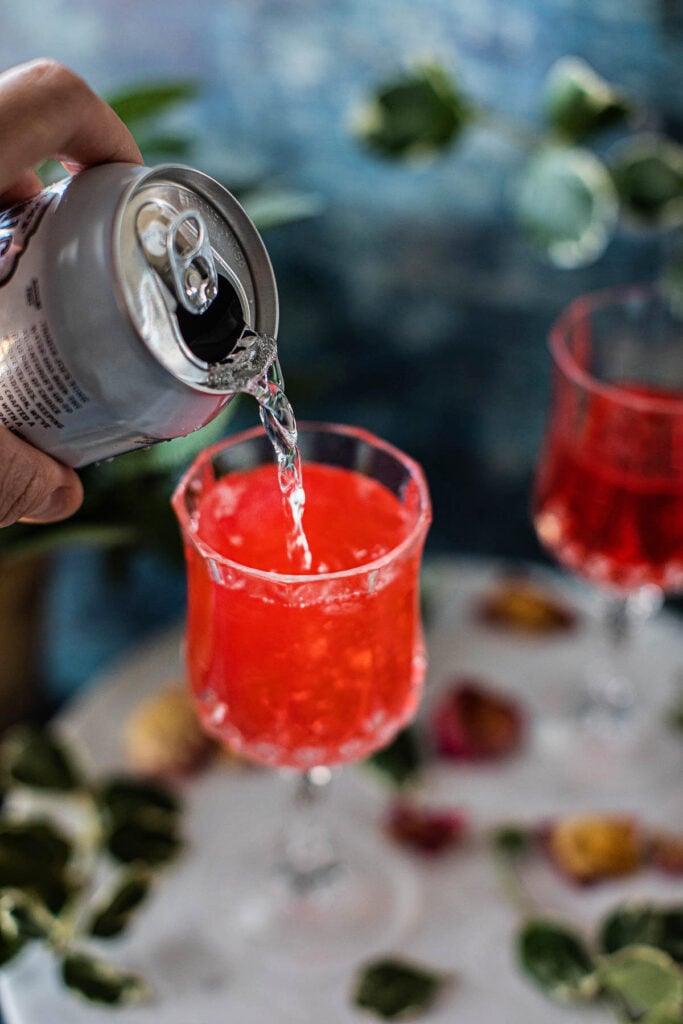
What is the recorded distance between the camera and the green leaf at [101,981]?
952 mm

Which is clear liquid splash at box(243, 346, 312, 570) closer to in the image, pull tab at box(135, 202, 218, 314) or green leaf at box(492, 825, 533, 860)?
pull tab at box(135, 202, 218, 314)

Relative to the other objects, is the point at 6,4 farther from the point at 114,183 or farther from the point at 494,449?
the point at 114,183

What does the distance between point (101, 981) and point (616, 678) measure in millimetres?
603

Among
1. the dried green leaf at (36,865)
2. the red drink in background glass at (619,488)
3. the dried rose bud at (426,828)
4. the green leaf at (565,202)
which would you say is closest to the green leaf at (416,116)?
the green leaf at (565,202)

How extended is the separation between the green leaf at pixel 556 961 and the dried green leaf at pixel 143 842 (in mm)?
321

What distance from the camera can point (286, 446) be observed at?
0.81 metres

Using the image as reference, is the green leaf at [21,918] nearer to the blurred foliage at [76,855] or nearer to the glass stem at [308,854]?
the blurred foliage at [76,855]

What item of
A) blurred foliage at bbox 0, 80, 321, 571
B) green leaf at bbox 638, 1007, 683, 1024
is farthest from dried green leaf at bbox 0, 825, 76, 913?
green leaf at bbox 638, 1007, 683, 1024

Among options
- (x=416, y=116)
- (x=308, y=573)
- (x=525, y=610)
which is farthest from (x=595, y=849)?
(x=416, y=116)

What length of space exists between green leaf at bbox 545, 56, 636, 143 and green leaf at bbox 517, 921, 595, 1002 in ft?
2.68

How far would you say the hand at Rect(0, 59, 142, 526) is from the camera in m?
0.68

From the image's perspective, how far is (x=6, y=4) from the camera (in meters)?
1.51

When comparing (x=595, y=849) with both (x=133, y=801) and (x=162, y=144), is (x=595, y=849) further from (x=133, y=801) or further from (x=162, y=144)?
(x=162, y=144)

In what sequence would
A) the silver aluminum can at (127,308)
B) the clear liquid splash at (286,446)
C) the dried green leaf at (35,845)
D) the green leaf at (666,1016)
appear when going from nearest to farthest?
1. the silver aluminum can at (127,308)
2. the clear liquid splash at (286,446)
3. the green leaf at (666,1016)
4. the dried green leaf at (35,845)
